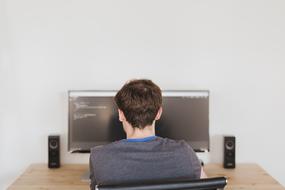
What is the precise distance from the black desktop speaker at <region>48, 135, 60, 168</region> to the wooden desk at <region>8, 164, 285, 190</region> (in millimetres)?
48

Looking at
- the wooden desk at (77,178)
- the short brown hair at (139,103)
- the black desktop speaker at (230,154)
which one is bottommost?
the wooden desk at (77,178)

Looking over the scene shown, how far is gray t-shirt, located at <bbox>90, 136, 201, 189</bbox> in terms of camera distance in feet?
3.98

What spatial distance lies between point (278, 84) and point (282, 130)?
324 mm

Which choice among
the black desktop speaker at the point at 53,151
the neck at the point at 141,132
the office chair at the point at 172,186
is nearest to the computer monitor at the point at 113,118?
the black desktop speaker at the point at 53,151

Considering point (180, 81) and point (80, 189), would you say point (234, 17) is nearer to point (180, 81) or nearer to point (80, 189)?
point (180, 81)

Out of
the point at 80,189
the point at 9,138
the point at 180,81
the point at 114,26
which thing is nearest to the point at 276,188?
the point at 180,81

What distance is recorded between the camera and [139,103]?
4.23ft

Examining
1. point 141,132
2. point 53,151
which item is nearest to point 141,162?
point 141,132

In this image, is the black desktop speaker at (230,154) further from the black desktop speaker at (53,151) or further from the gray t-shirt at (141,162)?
the black desktop speaker at (53,151)

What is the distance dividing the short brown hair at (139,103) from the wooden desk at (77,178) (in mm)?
776

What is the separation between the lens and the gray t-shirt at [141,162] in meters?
1.21

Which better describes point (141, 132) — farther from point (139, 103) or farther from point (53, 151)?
point (53, 151)

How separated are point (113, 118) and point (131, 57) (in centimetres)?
45

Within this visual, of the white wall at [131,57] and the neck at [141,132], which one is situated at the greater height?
the white wall at [131,57]
